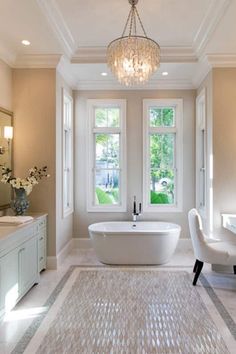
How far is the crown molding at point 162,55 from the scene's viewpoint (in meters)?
4.56

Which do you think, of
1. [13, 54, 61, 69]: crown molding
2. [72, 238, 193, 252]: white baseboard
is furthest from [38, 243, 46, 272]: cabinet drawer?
[13, 54, 61, 69]: crown molding

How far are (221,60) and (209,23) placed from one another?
89 cm

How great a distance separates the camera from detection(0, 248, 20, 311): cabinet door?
9.67ft

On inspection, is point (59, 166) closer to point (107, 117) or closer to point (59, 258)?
point (59, 258)

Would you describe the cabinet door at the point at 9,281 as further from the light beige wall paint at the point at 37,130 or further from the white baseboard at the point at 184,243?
the white baseboard at the point at 184,243

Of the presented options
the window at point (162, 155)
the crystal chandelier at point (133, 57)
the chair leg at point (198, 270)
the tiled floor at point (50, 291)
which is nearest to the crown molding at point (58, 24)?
the crystal chandelier at point (133, 57)

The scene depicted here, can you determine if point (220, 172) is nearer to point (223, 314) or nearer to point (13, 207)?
point (223, 314)

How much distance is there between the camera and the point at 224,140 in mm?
4535

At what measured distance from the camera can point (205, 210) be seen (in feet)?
16.5

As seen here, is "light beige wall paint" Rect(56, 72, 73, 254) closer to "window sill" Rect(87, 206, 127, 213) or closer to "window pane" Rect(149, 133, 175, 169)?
"window sill" Rect(87, 206, 127, 213)

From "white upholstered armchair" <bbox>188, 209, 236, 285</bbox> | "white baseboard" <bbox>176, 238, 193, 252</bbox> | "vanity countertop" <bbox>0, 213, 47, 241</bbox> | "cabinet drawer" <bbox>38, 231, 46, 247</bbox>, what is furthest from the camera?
"white baseboard" <bbox>176, 238, 193, 252</bbox>

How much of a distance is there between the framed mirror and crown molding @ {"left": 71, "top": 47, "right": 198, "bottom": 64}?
1355 millimetres

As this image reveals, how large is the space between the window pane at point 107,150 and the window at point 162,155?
1.82 feet

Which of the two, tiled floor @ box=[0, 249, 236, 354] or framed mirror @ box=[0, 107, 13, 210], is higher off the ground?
framed mirror @ box=[0, 107, 13, 210]
